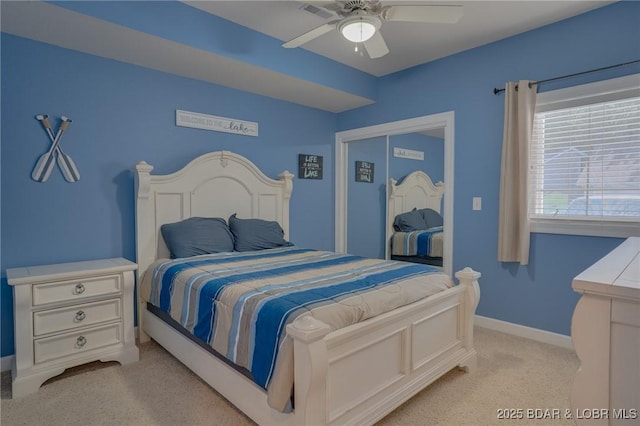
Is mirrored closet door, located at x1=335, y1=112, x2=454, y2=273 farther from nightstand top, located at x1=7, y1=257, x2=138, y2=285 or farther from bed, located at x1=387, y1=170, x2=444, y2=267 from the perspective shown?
nightstand top, located at x1=7, y1=257, x2=138, y2=285

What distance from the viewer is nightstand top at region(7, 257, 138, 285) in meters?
2.07

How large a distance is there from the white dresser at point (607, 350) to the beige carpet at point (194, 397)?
1072 mm

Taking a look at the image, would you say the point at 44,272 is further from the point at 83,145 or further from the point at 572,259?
the point at 572,259

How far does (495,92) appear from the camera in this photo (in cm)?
306

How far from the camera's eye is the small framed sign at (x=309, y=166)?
414cm

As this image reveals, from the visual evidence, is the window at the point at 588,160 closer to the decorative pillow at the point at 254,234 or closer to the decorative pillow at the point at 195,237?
the decorative pillow at the point at 254,234

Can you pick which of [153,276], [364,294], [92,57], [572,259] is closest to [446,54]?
[572,259]

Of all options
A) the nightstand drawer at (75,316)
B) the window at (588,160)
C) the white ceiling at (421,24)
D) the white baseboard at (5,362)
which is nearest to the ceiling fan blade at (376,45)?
the white ceiling at (421,24)

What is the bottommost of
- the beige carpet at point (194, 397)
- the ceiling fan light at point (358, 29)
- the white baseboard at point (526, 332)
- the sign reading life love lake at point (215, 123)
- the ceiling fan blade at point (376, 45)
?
the beige carpet at point (194, 397)

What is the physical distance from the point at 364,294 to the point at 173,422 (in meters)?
1.20

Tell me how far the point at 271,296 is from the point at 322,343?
44cm

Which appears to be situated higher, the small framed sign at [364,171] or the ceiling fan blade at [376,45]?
the ceiling fan blade at [376,45]

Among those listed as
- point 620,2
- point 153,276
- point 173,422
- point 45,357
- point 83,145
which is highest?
point 620,2

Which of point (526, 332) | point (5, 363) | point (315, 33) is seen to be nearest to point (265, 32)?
point (315, 33)
